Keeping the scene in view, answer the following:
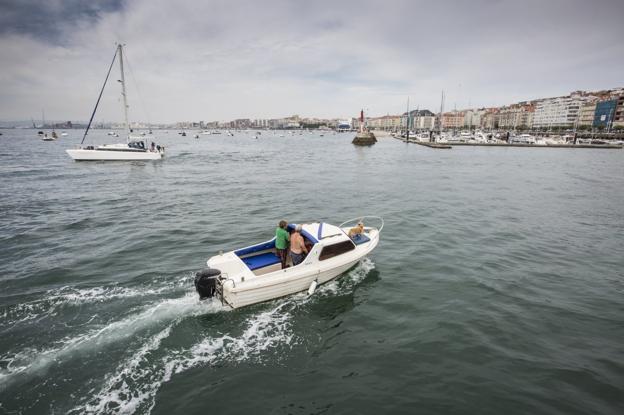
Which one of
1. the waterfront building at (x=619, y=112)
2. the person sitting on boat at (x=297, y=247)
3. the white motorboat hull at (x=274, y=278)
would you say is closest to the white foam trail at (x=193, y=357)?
the white motorboat hull at (x=274, y=278)

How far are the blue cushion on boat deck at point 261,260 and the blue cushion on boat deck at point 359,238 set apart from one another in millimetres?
3697

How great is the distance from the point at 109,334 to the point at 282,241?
6092 mm

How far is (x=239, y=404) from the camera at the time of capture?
7.52m

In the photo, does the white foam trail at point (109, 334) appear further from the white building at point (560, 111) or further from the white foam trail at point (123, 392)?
the white building at point (560, 111)

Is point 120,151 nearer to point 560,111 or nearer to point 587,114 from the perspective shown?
point 587,114

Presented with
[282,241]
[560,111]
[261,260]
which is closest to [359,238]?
[282,241]

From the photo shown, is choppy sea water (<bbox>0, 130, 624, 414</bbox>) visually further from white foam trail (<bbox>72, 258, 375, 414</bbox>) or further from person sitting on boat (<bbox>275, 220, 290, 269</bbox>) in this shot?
person sitting on boat (<bbox>275, 220, 290, 269</bbox>)

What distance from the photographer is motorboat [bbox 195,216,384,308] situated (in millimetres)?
10469

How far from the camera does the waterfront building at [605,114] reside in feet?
476

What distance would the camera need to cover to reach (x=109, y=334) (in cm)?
951

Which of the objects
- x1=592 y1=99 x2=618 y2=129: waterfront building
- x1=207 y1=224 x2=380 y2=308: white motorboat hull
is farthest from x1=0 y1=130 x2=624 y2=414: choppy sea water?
x1=592 y1=99 x2=618 y2=129: waterfront building

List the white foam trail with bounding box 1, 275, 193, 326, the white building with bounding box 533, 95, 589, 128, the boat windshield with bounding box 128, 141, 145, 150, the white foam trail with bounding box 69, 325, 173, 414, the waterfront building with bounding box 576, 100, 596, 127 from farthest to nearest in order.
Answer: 1. the white building with bounding box 533, 95, 589, 128
2. the waterfront building with bounding box 576, 100, 596, 127
3. the boat windshield with bounding box 128, 141, 145, 150
4. the white foam trail with bounding box 1, 275, 193, 326
5. the white foam trail with bounding box 69, 325, 173, 414

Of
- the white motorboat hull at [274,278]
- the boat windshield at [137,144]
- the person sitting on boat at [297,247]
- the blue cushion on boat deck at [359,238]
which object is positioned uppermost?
the boat windshield at [137,144]

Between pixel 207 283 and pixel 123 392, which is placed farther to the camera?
pixel 207 283
